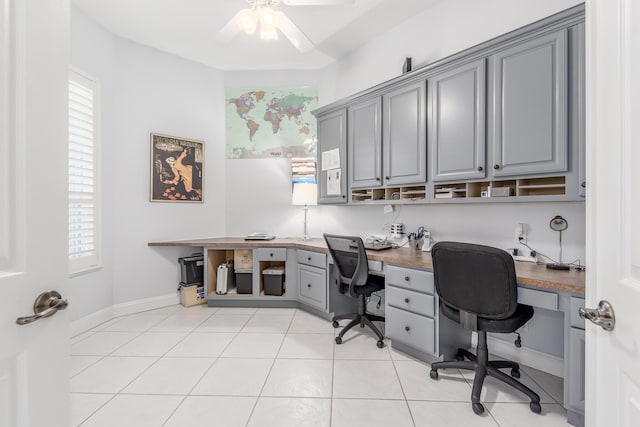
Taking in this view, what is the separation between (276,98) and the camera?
12.8ft

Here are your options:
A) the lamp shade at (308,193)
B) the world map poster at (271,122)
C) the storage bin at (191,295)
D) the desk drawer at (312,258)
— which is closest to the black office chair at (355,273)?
the desk drawer at (312,258)

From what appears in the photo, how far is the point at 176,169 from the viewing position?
140 inches

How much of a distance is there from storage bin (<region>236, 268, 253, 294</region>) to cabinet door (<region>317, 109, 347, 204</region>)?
124 cm

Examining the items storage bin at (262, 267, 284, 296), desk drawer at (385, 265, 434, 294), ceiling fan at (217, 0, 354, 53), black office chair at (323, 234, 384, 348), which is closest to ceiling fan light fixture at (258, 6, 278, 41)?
ceiling fan at (217, 0, 354, 53)

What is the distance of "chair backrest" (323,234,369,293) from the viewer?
2389 mm

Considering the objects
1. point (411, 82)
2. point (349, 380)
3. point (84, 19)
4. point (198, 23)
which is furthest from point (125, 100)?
point (349, 380)

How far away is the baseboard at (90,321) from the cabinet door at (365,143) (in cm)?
297

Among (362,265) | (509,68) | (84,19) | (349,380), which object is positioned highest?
(84,19)

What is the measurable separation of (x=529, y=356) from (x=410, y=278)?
1071 millimetres

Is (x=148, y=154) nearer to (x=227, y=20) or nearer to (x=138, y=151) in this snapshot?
(x=138, y=151)

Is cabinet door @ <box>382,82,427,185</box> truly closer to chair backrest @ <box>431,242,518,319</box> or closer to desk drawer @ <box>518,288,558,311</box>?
chair backrest @ <box>431,242,518,319</box>
